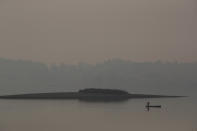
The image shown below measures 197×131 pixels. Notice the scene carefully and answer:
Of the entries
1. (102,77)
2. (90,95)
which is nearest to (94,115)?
(90,95)

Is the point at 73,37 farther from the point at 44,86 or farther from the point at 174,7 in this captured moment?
the point at 174,7

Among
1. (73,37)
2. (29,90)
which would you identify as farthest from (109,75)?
(29,90)

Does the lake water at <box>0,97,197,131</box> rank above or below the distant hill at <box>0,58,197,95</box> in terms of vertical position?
below

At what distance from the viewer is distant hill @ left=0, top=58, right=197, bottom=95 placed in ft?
6.08

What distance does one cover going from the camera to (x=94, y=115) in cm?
185

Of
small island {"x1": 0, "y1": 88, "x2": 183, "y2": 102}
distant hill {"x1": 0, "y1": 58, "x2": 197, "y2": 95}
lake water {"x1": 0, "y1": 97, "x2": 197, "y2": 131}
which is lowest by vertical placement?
lake water {"x1": 0, "y1": 97, "x2": 197, "y2": 131}

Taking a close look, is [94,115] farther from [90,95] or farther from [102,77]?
[102,77]

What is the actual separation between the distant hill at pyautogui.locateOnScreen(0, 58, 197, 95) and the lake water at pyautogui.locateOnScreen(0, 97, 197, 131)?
7cm

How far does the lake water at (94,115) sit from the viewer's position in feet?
6.04

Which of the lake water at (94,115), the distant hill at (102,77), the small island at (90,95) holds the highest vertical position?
the distant hill at (102,77)

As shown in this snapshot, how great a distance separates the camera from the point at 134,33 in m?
1.88

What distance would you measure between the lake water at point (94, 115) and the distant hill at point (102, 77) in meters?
0.07

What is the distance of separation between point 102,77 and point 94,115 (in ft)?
A: 0.69

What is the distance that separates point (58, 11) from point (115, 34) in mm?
339
